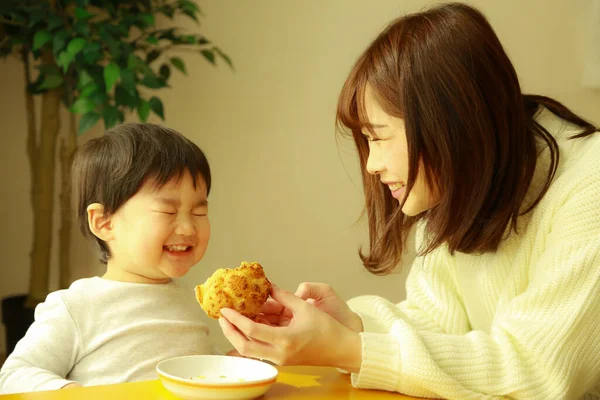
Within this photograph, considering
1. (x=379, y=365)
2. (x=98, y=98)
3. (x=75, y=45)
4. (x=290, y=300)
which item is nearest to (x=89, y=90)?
(x=98, y=98)

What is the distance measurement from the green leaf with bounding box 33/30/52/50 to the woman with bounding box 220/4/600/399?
121 centimetres

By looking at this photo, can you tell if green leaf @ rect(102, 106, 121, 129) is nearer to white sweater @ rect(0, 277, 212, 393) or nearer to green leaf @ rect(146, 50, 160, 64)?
green leaf @ rect(146, 50, 160, 64)

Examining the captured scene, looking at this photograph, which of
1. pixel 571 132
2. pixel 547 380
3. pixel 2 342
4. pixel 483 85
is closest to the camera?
pixel 547 380

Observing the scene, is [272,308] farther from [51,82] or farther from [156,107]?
[51,82]

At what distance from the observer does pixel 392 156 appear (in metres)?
1.17

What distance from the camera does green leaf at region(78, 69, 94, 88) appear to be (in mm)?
2146

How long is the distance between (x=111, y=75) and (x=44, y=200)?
23.1 inches

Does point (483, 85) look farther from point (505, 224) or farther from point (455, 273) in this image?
point (455, 273)

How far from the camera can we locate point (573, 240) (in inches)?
42.3

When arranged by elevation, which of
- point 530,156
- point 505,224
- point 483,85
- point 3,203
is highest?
point 483,85

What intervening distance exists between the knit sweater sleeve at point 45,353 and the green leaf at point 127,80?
3.29 feet

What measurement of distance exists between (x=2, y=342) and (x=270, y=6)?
1.56 meters

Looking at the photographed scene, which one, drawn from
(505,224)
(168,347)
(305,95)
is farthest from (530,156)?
(305,95)

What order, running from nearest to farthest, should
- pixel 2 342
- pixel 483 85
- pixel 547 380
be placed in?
pixel 547 380 → pixel 483 85 → pixel 2 342
